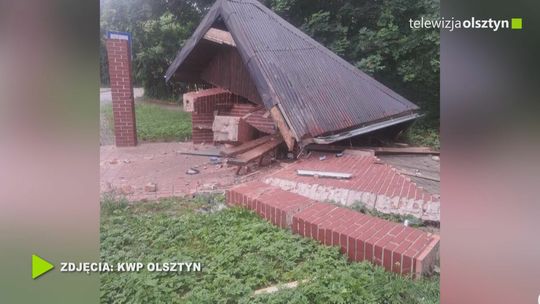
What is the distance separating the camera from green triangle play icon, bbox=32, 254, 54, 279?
1748mm

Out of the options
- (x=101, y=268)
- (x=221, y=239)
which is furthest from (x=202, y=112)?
(x=101, y=268)

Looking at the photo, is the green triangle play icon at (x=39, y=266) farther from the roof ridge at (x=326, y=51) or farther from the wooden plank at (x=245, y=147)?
the roof ridge at (x=326, y=51)

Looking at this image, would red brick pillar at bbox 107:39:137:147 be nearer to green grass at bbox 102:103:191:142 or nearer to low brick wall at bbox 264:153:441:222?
green grass at bbox 102:103:191:142

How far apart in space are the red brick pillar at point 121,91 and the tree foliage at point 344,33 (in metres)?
0.06

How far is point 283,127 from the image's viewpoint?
2.54 m

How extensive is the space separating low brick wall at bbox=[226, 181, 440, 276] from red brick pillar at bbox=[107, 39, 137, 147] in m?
0.74

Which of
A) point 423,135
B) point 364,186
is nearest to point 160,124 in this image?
point 364,186

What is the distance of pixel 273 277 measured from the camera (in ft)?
5.41

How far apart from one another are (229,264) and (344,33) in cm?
178

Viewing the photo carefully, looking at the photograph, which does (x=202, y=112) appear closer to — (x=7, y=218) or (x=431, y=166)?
(x=7, y=218)

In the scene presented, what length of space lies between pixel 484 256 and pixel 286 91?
164 centimetres

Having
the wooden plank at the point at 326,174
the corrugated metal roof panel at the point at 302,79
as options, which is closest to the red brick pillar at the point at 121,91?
the corrugated metal roof panel at the point at 302,79

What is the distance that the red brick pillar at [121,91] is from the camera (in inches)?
71.3

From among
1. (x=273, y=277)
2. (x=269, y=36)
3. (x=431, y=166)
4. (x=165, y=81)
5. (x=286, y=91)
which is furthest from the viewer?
(x=269, y=36)
